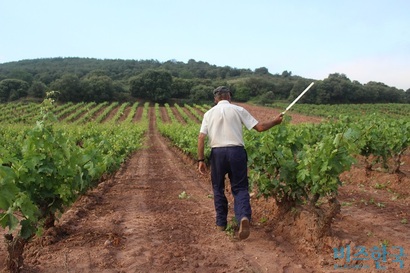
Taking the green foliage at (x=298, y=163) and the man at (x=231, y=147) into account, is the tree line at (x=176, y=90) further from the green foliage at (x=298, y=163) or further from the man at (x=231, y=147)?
the man at (x=231, y=147)

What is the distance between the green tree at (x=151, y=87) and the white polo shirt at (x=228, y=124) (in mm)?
71240

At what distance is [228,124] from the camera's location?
5.06 meters


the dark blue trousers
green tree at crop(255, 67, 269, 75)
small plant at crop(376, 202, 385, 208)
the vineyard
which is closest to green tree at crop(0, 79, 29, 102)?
the vineyard

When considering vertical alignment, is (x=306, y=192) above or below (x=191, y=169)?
above

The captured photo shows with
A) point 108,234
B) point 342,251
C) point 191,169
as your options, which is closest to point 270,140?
point 342,251

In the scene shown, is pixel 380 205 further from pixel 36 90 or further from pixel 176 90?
pixel 176 90

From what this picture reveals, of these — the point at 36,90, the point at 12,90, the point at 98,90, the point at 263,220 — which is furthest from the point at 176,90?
the point at 263,220

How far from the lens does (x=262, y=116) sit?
4891 centimetres

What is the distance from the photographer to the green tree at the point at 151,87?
75562 millimetres

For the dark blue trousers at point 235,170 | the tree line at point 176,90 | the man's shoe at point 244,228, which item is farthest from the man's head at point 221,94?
the tree line at point 176,90

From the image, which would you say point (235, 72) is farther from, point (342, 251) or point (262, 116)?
point (342, 251)

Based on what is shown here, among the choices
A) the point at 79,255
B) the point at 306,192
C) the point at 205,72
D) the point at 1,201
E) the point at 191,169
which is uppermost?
the point at 205,72

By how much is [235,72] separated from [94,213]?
126239 millimetres

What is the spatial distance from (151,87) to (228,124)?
7283cm
